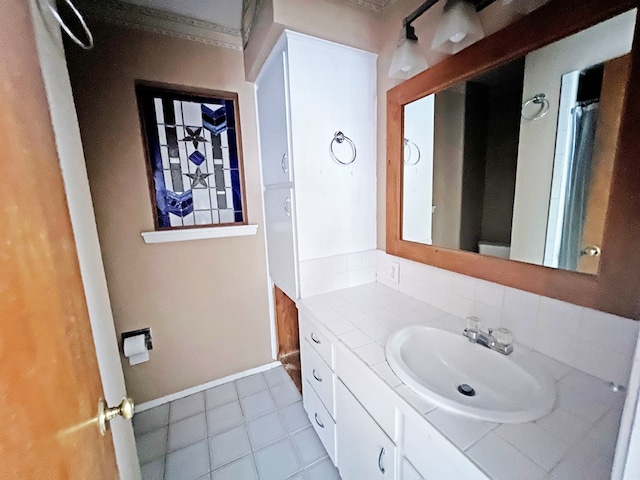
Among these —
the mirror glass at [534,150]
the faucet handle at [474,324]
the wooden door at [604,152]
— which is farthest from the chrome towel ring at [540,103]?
the faucet handle at [474,324]

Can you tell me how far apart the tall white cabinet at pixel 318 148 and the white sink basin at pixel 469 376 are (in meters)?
0.67

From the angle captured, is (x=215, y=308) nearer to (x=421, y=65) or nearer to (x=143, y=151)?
(x=143, y=151)

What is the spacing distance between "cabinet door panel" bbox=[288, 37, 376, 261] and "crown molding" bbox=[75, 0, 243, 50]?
2.28 ft

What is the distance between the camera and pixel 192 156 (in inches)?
66.2

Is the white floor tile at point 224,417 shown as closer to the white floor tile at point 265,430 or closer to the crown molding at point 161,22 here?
the white floor tile at point 265,430

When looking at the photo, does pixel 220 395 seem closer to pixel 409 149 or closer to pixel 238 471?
pixel 238 471

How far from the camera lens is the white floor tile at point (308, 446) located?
4.60ft

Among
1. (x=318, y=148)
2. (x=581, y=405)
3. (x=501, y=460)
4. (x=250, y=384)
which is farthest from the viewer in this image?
(x=250, y=384)

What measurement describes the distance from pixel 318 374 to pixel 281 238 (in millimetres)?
795

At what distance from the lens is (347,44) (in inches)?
53.4

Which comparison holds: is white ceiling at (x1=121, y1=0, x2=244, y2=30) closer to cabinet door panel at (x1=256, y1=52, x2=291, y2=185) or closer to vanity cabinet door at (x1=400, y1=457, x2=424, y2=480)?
cabinet door panel at (x1=256, y1=52, x2=291, y2=185)

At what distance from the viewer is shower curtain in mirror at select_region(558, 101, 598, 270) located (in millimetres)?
771

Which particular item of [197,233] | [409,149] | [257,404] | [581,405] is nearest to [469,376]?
[581,405]

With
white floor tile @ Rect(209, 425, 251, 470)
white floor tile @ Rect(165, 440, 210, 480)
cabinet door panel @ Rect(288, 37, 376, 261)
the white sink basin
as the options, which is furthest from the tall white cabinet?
white floor tile @ Rect(165, 440, 210, 480)
